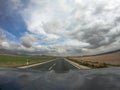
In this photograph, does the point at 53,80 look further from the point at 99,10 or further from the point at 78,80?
the point at 99,10

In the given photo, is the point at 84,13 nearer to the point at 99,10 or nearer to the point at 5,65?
the point at 99,10

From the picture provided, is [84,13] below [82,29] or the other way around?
the other way around

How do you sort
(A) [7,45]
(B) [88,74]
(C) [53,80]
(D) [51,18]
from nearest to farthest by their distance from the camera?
(D) [51,18] < (A) [7,45] < (C) [53,80] < (B) [88,74]

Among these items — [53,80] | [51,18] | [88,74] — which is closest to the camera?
[51,18]

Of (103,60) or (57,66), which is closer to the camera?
(103,60)

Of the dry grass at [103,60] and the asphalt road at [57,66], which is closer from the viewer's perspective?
the dry grass at [103,60]

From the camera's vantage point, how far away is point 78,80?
4277mm

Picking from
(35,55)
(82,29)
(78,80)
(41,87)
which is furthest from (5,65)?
(82,29)

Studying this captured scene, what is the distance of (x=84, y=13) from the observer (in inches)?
135

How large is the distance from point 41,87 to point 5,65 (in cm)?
120

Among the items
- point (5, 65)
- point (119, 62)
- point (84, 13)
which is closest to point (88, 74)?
point (119, 62)

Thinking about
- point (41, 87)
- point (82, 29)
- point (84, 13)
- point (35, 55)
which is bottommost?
point (41, 87)

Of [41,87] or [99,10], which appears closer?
[99,10]

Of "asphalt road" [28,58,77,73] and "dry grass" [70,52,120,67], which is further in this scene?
"asphalt road" [28,58,77,73]
